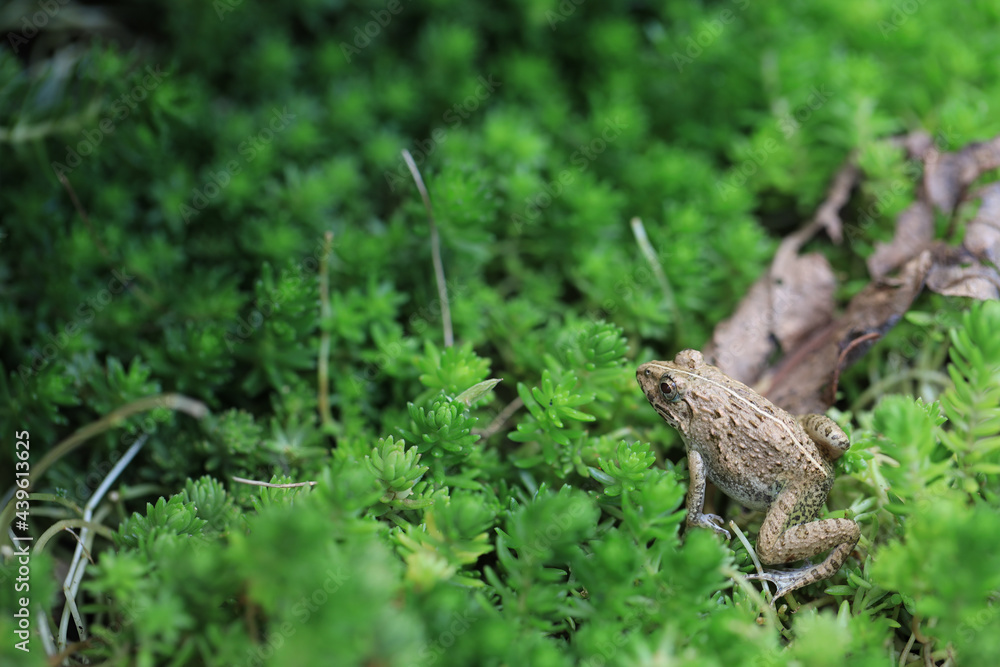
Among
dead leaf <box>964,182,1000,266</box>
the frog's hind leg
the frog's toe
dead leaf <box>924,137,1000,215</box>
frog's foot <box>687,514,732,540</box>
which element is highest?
dead leaf <box>924,137,1000,215</box>

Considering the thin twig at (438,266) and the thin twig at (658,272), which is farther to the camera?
the thin twig at (658,272)

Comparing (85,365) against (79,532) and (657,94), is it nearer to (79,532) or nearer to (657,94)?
(79,532)

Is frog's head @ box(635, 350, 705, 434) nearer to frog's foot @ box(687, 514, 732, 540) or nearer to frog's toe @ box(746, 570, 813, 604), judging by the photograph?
frog's foot @ box(687, 514, 732, 540)

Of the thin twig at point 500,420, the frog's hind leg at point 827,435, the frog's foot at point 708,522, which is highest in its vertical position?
the frog's hind leg at point 827,435

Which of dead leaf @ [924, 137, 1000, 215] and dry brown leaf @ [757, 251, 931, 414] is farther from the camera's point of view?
dead leaf @ [924, 137, 1000, 215]

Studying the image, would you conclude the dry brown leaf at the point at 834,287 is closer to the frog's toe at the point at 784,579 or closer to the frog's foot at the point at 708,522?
the frog's foot at the point at 708,522

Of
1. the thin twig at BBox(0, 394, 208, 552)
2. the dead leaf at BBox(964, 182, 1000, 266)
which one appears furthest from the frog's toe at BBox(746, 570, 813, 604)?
the thin twig at BBox(0, 394, 208, 552)

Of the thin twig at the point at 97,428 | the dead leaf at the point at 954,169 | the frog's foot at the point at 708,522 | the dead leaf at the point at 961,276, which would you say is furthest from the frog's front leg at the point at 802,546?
the thin twig at the point at 97,428

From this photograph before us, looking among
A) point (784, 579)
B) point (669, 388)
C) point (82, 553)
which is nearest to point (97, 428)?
point (82, 553)

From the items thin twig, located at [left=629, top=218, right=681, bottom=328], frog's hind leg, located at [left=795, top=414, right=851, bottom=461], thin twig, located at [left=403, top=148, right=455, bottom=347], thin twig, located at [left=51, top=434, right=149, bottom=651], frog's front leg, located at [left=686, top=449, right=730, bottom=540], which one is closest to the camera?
thin twig, located at [left=51, top=434, right=149, bottom=651]
